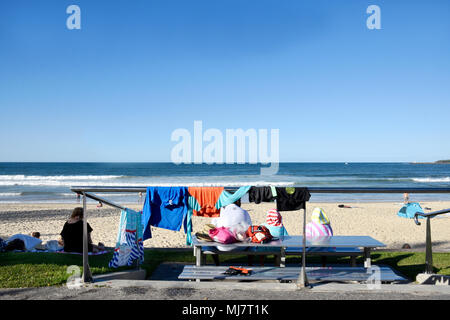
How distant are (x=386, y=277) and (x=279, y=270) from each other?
1.15 m

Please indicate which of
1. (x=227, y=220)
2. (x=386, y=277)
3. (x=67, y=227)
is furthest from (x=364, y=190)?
(x=67, y=227)

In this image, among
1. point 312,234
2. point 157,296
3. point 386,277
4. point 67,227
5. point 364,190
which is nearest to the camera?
point 157,296

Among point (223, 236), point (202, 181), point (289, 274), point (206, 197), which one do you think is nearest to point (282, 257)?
point (223, 236)

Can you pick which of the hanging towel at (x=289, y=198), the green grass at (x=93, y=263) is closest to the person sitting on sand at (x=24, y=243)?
the green grass at (x=93, y=263)

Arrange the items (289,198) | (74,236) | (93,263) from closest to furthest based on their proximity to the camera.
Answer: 1. (289,198)
2. (93,263)
3. (74,236)

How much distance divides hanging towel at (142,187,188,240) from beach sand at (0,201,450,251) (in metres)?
5.62

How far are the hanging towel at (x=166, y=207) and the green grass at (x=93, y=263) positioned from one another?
927mm

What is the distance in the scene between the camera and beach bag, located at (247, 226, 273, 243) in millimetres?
4715

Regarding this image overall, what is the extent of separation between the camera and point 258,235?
15.5ft

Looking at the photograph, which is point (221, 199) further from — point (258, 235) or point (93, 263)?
point (93, 263)

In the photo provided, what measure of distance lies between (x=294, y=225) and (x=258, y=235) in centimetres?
1064

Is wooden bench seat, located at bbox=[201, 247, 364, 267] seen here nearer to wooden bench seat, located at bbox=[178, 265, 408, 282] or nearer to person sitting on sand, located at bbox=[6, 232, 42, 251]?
wooden bench seat, located at bbox=[178, 265, 408, 282]
